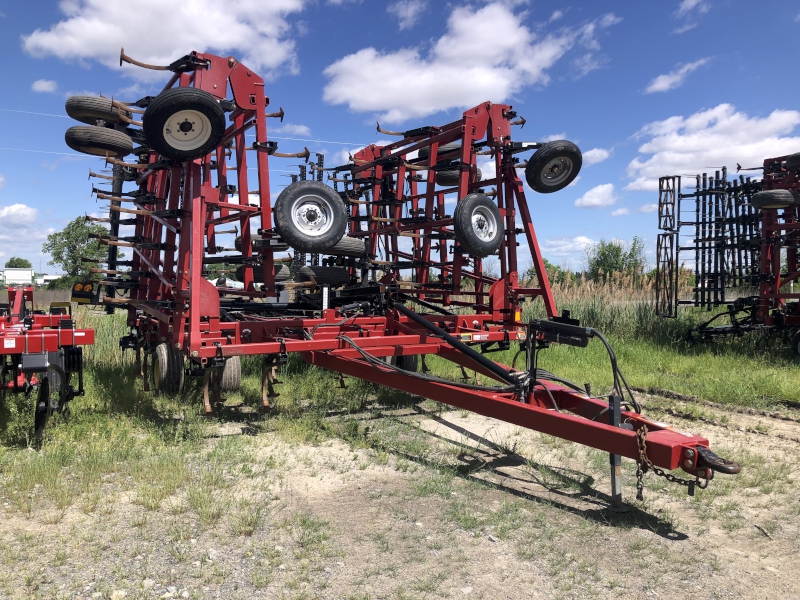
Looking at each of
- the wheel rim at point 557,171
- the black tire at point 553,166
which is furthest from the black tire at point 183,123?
the wheel rim at point 557,171

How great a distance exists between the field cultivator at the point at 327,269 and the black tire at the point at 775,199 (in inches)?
178

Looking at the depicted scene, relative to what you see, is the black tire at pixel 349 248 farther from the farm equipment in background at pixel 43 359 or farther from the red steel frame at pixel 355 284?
the farm equipment in background at pixel 43 359

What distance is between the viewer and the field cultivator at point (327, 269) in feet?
15.0

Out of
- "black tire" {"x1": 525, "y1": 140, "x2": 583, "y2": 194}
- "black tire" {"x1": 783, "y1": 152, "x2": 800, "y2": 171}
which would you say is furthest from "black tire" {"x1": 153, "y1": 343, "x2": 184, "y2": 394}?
"black tire" {"x1": 783, "y1": 152, "x2": 800, "y2": 171}

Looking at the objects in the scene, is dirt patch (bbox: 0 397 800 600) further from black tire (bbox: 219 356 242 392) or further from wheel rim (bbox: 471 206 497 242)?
wheel rim (bbox: 471 206 497 242)

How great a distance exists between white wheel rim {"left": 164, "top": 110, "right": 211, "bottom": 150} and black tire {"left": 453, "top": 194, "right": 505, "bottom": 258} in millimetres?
2815

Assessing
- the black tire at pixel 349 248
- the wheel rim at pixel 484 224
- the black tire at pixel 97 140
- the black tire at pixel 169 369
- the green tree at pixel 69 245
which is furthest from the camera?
the green tree at pixel 69 245

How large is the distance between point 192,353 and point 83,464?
4.14ft

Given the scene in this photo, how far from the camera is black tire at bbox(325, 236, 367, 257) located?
30.6 ft

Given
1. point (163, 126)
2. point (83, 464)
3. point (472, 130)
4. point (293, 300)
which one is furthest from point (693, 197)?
point (83, 464)

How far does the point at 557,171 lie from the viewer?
816cm

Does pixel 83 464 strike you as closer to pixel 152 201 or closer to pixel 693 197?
pixel 152 201

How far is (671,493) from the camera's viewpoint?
175 inches

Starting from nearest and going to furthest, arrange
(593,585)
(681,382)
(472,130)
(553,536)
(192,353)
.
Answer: (593,585)
(553,536)
(192,353)
(472,130)
(681,382)
